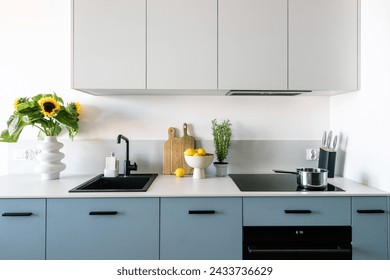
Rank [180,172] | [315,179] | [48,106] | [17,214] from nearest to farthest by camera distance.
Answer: [17,214]
[315,179]
[48,106]
[180,172]

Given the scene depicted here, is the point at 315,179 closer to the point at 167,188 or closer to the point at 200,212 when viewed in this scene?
the point at 200,212

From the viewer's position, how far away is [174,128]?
7.64ft

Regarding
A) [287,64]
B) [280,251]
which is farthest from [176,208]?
[287,64]

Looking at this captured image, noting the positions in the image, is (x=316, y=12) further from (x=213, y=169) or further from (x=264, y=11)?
(x=213, y=169)

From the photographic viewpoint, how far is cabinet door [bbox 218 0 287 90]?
1.92m

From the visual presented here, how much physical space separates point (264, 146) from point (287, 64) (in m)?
0.71

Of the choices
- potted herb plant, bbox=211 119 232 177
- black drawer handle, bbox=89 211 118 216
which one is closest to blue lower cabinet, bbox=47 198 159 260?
black drawer handle, bbox=89 211 118 216

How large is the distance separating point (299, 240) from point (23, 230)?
1.61 metres

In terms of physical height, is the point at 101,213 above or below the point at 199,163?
below

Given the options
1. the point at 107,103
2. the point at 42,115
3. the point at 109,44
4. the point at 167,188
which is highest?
the point at 109,44

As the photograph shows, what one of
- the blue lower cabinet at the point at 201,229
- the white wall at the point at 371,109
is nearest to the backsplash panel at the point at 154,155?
the white wall at the point at 371,109

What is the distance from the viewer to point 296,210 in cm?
164

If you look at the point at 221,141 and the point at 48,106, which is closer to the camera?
the point at 48,106

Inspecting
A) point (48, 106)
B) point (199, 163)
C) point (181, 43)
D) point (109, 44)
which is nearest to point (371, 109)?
point (199, 163)
